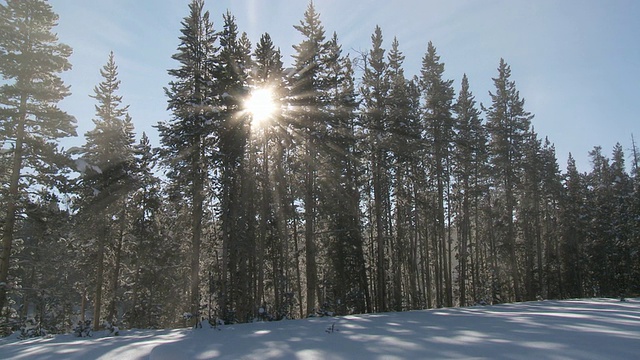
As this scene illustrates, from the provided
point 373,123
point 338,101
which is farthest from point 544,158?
point 338,101

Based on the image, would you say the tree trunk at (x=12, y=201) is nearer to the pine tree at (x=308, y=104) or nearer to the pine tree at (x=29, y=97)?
the pine tree at (x=29, y=97)

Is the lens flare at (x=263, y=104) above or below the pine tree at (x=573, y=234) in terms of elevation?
above

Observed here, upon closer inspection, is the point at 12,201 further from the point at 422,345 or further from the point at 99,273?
the point at 422,345

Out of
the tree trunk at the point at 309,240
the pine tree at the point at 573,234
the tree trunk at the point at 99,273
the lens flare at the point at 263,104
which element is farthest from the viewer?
the pine tree at the point at 573,234

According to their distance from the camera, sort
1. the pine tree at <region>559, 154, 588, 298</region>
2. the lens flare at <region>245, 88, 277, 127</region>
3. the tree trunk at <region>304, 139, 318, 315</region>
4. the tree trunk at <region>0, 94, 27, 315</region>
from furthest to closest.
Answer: the pine tree at <region>559, 154, 588, 298</region>, the lens flare at <region>245, 88, 277, 127</region>, the tree trunk at <region>304, 139, 318, 315</region>, the tree trunk at <region>0, 94, 27, 315</region>

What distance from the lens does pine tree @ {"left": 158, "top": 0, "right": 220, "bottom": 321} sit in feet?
67.0

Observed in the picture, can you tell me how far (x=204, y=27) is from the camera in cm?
2262

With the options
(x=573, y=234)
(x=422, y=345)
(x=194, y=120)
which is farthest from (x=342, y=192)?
(x=573, y=234)

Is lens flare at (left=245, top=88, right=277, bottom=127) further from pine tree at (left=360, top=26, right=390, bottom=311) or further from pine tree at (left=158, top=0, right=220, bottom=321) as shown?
pine tree at (left=360, top=26, right=390, bottom=311)

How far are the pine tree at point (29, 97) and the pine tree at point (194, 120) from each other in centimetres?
473

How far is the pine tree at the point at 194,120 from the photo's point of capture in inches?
804

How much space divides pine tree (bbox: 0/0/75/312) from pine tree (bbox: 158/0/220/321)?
15.5ft

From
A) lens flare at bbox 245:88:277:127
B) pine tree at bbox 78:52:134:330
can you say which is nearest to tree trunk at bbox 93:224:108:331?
pine tree at bbox 78:52:134:330

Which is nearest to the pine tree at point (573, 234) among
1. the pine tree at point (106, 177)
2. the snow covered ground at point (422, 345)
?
the snow covered ground at point (422, 345)
